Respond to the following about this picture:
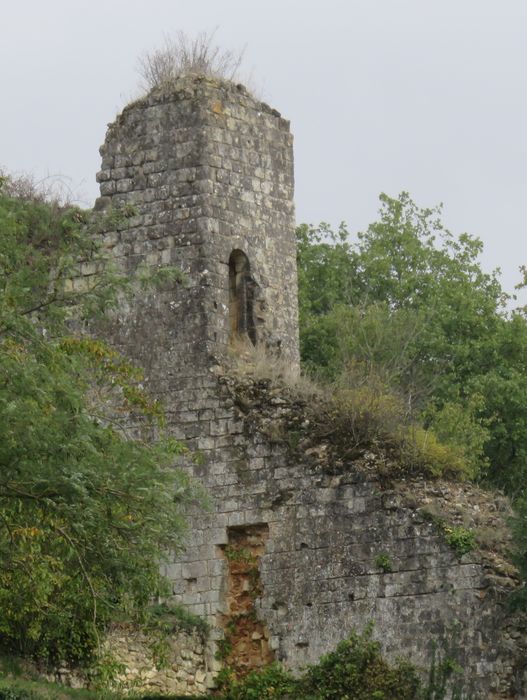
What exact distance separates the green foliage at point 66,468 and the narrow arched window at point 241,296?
15.1 feet

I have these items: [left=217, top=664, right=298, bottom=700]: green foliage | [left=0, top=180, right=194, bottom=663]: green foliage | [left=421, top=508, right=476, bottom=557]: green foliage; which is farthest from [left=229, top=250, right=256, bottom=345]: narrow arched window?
[left=0, top=180, right=194, bottom=663]: green foliage

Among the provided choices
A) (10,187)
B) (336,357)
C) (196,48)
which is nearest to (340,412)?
(196,48)

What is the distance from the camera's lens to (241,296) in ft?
83.4

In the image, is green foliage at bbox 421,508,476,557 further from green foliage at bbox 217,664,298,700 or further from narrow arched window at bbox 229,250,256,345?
narrow arched window at bbox 229,250,256,345

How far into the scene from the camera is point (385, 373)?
90.1 ft

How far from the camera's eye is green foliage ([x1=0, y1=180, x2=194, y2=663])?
1842 cm

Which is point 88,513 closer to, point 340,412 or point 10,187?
point 340,412

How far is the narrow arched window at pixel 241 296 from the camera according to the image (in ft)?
83.1

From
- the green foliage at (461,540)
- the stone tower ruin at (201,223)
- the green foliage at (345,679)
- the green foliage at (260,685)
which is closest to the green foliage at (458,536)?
the green foliage at (461,540)

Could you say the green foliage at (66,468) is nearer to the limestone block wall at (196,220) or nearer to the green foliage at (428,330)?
the limestone block wall at (196,220)

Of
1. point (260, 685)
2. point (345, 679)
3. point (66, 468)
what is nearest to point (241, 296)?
point (260, 685)

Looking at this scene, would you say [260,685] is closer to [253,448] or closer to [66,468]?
[253,448]

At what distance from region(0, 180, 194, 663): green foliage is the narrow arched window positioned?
15.1 ft

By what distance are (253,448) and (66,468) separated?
5.94 meters
